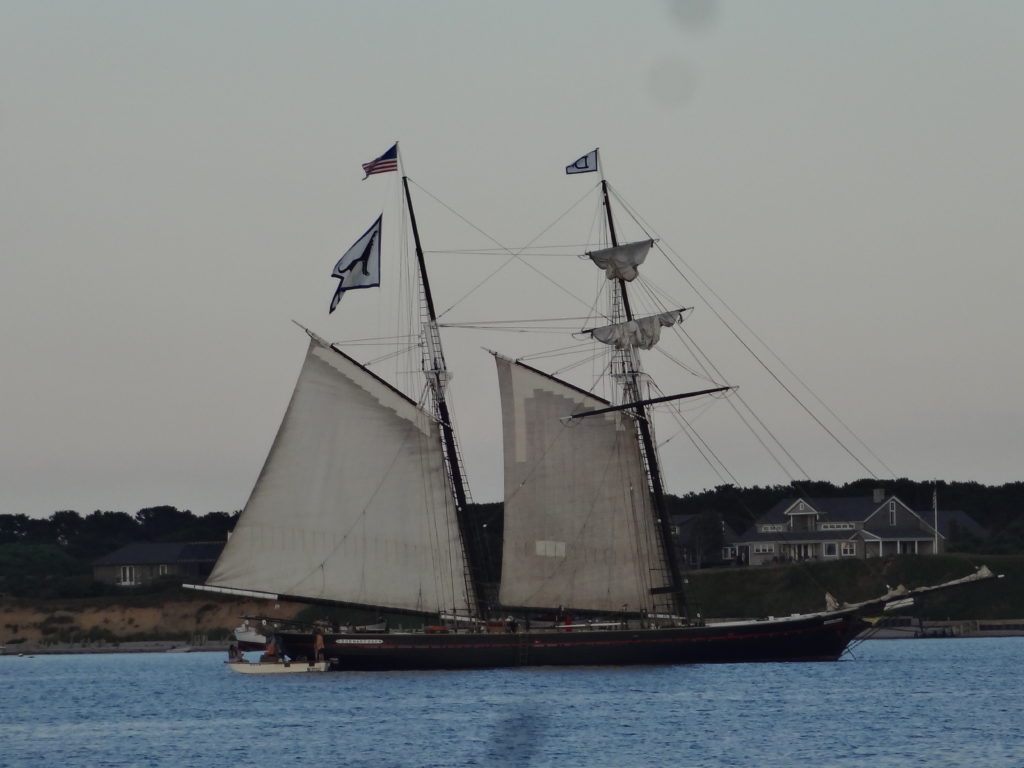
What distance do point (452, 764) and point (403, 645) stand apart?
34.8 metres

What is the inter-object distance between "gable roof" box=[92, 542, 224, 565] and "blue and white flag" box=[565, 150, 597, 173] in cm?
10680

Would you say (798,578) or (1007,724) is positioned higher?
(798,578)

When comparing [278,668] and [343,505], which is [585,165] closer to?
[343,505]

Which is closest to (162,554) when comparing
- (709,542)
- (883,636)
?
(709,542)

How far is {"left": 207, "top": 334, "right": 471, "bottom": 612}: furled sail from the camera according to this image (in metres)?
84.8

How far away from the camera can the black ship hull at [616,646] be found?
8519 centimetres

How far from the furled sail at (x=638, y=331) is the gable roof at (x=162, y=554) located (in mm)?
101728

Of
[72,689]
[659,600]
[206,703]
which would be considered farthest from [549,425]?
[72,689]

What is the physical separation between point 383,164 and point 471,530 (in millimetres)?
17760

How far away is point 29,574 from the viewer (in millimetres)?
178625

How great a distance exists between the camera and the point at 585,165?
8519cm

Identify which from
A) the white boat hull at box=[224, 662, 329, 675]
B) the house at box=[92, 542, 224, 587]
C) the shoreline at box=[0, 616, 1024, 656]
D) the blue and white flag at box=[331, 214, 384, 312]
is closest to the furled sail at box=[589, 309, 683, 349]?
the blue and white flag at box=[331, 214, 384, 312]

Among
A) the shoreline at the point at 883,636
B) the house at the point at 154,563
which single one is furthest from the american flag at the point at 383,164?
the house at the point at 154,563

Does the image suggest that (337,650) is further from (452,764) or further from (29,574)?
(29,574)
